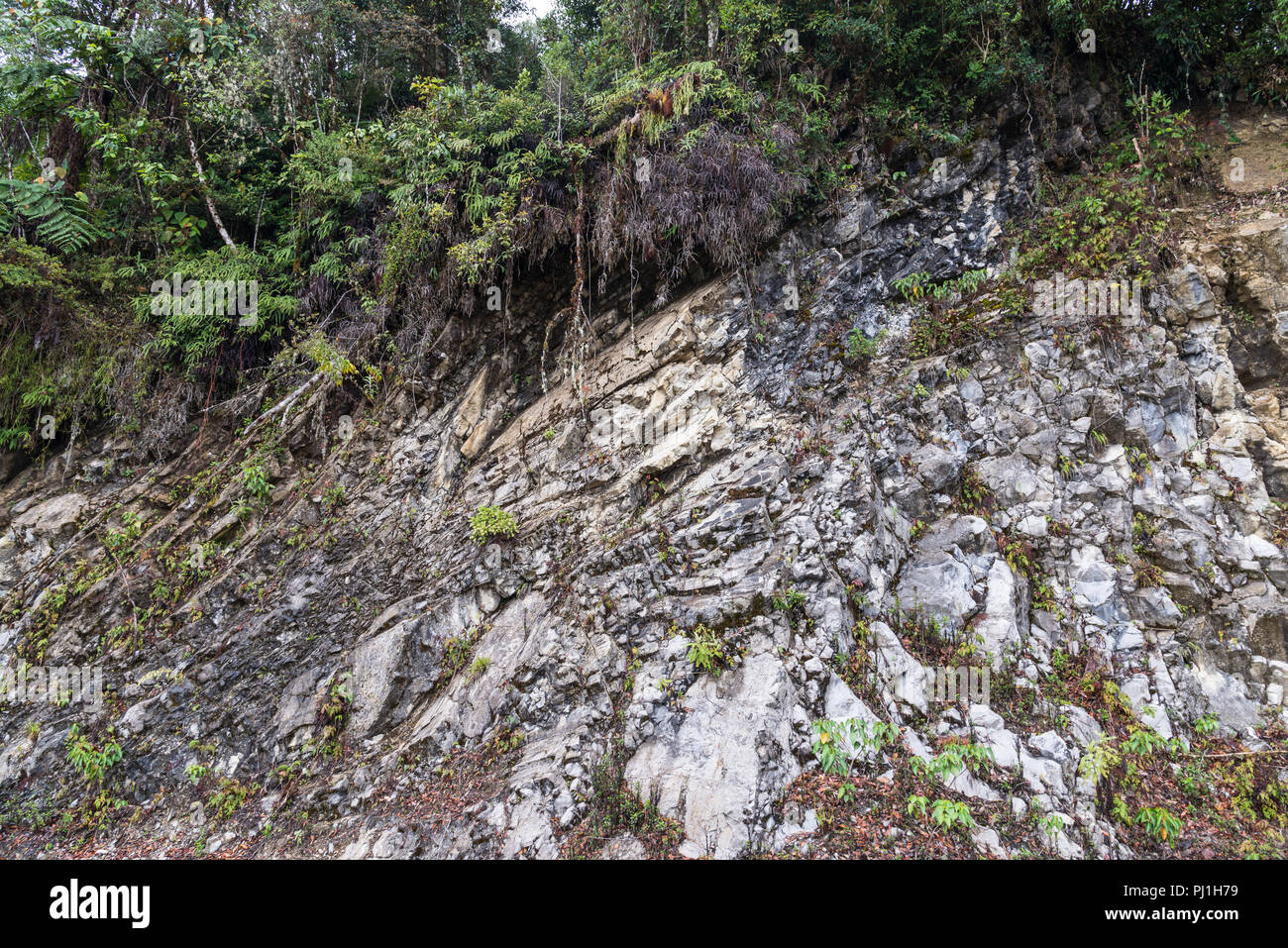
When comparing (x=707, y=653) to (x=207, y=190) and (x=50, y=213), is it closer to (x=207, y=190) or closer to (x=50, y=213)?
(x=207, y=190)

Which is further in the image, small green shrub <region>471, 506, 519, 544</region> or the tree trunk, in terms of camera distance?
the tree trunk

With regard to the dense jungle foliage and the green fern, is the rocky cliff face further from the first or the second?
the green fern

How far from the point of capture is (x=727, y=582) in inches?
203

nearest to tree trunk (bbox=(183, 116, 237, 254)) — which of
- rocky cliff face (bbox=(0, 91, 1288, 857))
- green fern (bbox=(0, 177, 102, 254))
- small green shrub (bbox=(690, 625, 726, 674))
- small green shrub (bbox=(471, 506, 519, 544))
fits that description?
green fern (bbox=(0, 177, 102, 254))

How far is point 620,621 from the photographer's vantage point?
5.29 metres

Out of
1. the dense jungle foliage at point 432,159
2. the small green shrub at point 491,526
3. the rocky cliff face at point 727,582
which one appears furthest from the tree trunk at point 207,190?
the small green shrub at point 491,526

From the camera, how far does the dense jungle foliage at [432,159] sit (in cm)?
679

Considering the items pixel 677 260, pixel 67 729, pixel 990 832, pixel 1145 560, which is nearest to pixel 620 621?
pixel 990 832

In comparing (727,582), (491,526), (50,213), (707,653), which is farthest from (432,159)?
(707,653)

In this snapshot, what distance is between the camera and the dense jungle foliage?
679cm

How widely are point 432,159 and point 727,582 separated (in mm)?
6788

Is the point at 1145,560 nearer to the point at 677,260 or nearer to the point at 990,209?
the point at 990,209

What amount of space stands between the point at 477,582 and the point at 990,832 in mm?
5078

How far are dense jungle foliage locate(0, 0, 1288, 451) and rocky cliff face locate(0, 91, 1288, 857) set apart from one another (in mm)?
787
